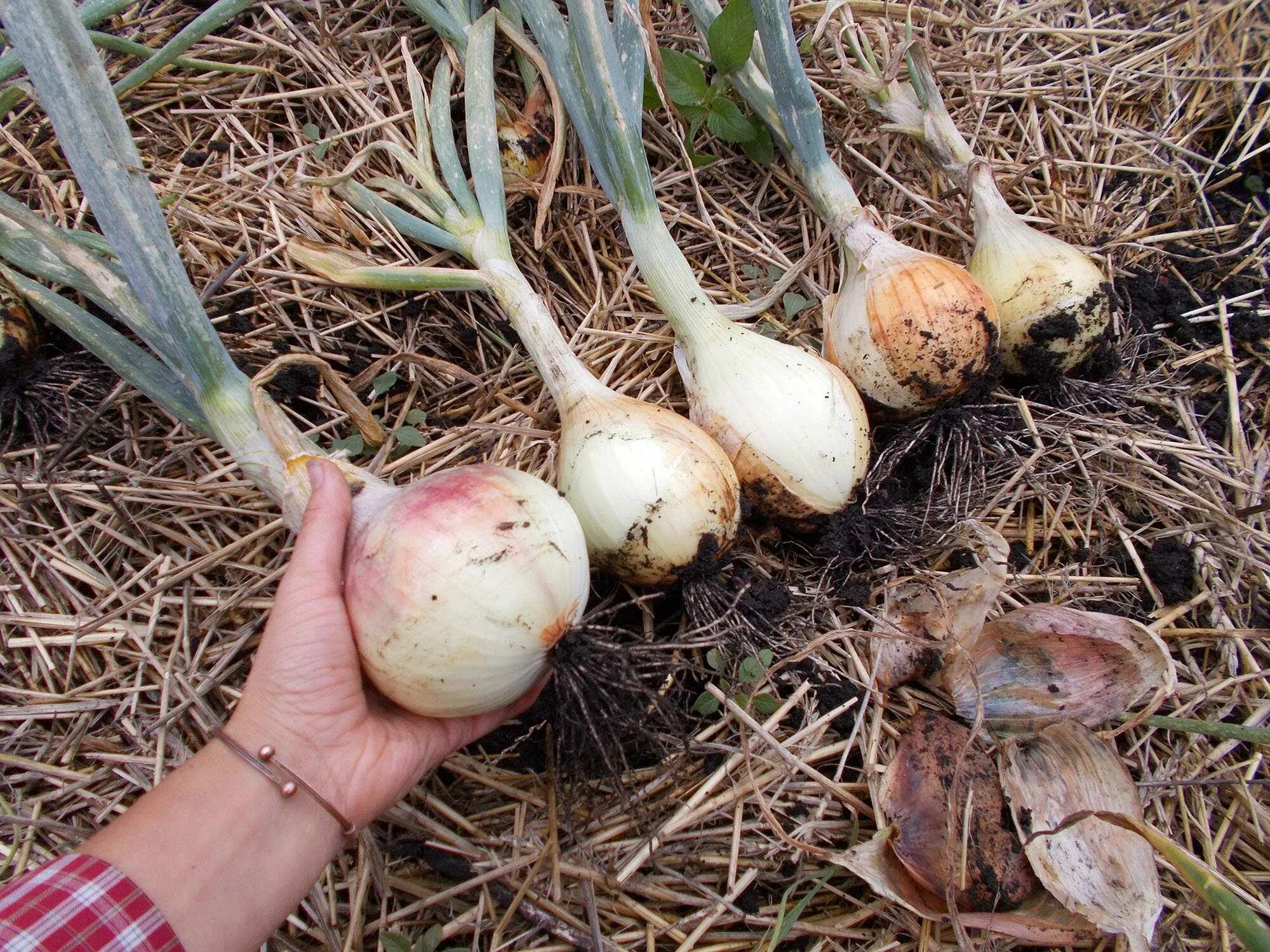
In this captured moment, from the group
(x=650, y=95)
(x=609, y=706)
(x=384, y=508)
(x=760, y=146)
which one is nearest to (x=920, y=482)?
(x=609, y=706)

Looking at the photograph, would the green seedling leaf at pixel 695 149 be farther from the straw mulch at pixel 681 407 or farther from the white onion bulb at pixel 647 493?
the white onion bulb at pixel 647 493

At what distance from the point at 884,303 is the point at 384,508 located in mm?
1131

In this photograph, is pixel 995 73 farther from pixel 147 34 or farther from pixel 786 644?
pixel 147 34

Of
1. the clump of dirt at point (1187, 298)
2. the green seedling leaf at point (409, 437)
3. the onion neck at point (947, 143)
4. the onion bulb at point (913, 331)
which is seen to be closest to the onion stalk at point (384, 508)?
the green seedling leaf at point (409, 437)

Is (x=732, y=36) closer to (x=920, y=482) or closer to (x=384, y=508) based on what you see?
(x=920, y=482)

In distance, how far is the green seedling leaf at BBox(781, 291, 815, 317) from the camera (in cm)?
191

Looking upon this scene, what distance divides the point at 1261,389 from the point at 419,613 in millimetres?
2085

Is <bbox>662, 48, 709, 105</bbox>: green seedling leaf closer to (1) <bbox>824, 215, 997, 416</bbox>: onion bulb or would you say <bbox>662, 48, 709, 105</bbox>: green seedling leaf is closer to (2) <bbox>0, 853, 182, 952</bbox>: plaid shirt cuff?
(1) <bbox>824, 215, 997, 416</bbox>: onion bulb

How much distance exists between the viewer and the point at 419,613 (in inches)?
44.9

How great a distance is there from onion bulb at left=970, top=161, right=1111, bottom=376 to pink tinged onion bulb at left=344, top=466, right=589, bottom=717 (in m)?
1.20

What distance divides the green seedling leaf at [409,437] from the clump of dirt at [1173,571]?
5.33 feet

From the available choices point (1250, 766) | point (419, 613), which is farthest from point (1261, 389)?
point (419, 613)

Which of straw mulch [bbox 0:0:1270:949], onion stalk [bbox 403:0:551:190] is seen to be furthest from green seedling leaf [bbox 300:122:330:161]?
onion stalk [bbox 403:0:551:190]

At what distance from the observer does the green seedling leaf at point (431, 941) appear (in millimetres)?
1270
